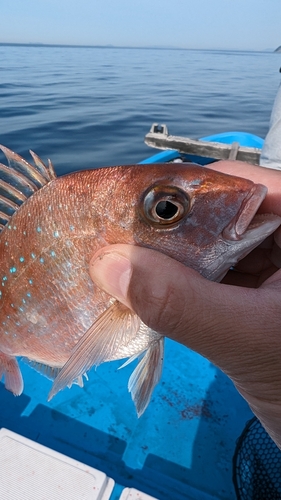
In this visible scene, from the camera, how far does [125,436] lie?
262 centimetres

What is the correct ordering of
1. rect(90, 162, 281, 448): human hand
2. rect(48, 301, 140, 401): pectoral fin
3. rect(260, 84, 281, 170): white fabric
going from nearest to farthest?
rect(90, 162, 281, 448): human hand, rect(48, 301, 140, 401): pectoral fin, rect(260, 84, 281, 170): white fabric

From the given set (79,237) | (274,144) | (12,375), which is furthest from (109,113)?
(79,237)

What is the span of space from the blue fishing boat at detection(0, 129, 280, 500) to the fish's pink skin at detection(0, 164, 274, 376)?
0.63m

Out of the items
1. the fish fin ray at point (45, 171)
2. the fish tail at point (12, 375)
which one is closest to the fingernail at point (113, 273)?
the fish fin ray at point (45, 171)

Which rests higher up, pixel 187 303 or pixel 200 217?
pixel 200 217

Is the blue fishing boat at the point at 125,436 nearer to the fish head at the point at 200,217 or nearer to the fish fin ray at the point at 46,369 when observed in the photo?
the fish fin ray at the point at 46,369

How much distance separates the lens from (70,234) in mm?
1532

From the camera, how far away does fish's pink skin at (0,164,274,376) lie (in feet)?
4.55

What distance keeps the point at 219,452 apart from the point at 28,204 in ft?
7.07

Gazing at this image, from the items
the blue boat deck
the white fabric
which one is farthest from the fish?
the white fabric

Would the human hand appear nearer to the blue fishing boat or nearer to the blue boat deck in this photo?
the blue fishing boat

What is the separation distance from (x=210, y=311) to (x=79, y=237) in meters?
0.63

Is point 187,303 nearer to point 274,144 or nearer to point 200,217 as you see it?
point 200,217

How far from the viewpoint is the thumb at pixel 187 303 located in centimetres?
121
